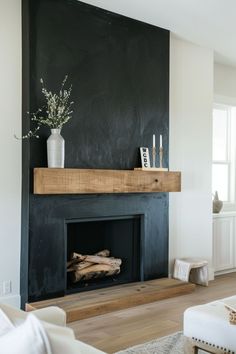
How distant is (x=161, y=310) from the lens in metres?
3.98

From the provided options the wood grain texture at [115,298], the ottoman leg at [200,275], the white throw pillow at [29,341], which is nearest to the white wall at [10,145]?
the wood grain texture at [115,298]

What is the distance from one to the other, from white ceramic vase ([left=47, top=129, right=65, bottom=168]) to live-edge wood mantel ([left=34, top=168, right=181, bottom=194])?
7 cm

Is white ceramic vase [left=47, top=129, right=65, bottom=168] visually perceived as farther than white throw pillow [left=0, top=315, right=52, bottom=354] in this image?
Yes

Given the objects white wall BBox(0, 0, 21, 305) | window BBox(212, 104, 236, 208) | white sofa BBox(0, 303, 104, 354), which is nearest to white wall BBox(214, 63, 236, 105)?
window BBox(212, 104, 236, 208)

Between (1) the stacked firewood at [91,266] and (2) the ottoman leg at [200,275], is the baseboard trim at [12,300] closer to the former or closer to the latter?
(1) the stacked firewood at [91,266]

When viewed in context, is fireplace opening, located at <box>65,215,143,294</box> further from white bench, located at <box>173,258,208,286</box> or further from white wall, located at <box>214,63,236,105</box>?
white wall, located at <box>214,63,236,105</box>

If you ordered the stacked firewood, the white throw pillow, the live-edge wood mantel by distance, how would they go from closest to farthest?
the white throw pillow → the live-edge wood mantel → the stacked firewood

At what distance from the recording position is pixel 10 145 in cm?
376

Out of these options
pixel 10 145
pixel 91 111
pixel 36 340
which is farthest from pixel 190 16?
pixel 36 340

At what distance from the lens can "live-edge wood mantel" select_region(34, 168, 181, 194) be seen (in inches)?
144

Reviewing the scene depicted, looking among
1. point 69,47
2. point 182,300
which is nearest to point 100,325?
point 182,300

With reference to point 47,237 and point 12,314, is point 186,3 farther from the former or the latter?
point 12,314

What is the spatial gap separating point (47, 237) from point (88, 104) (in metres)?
1.40

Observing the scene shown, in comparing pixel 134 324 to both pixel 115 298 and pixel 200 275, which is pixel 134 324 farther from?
pixel 200 275
